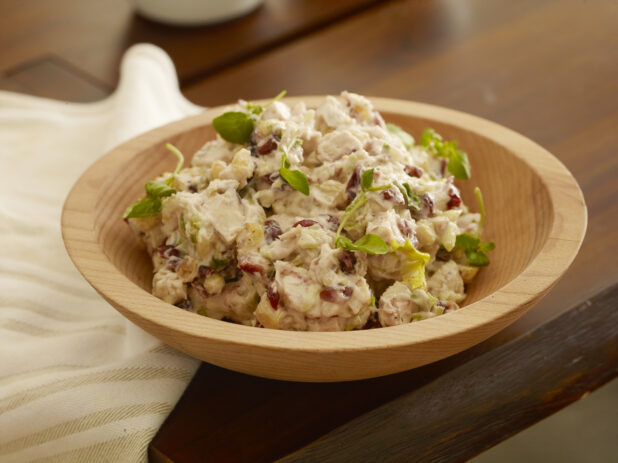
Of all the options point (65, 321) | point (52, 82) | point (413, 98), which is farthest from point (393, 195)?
point (52, 82)

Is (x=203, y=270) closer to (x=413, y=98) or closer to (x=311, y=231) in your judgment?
(x=311, y=231)

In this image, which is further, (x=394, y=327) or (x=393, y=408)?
(x=393, y=408)

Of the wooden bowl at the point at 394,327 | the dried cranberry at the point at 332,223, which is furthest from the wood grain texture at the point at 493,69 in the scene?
the dried cranberry at the point at 332,223

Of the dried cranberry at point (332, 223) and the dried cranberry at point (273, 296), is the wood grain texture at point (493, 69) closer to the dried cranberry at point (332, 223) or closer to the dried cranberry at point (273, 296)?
the dried cranberry at point (332, 223)

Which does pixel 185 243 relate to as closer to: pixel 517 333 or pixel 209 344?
pixel 209 344

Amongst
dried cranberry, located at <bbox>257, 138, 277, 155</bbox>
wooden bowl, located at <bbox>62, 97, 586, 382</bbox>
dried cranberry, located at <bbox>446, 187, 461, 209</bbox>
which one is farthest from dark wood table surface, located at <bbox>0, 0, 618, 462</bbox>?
dried cranberry, located at <bbox>257, 138, 277, 155</bbox>

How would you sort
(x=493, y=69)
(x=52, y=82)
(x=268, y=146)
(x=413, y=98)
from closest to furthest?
(x=268, y=146)
(x=413, y=98)
(x=493, y=69)
(x=52, y=82)
